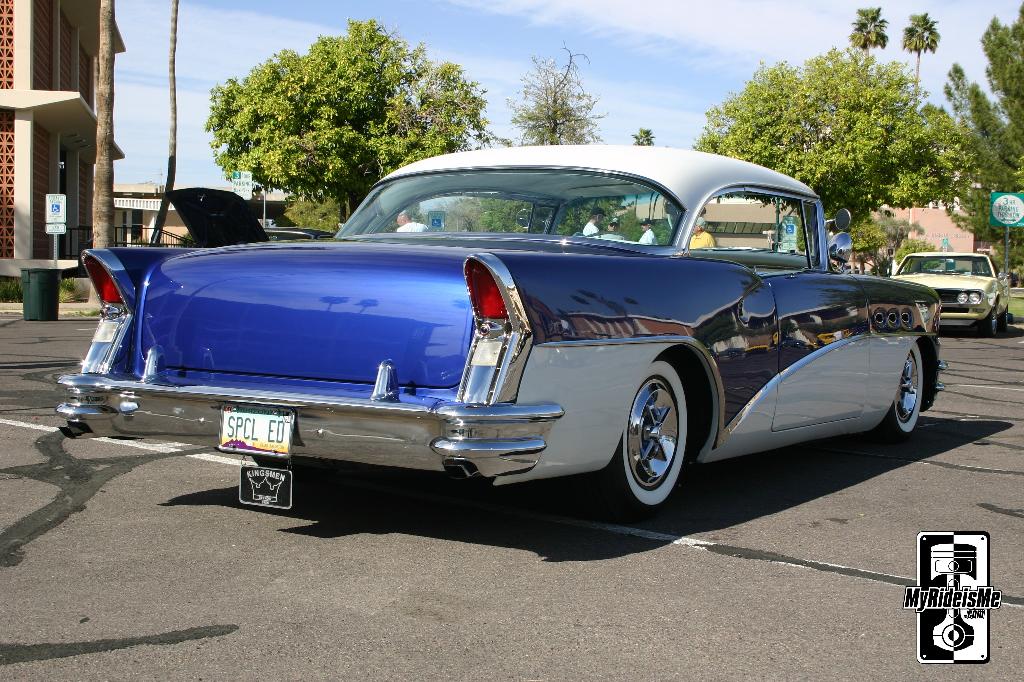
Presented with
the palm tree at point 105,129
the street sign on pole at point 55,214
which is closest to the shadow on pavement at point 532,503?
the street sign on pole at point 55,214

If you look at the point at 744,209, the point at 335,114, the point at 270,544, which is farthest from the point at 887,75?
the point at 270,544

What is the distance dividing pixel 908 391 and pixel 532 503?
11.5 ft

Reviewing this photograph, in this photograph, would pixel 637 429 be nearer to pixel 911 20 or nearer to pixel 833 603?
pixel 833 603

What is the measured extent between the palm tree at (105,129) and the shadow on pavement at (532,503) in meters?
18.7

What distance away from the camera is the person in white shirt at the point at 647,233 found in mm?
5637

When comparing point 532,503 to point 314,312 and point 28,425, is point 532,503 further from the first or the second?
point 28,425

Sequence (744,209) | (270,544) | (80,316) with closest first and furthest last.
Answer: (270,544)
(744,209)
(80,316)

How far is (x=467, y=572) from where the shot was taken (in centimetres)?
446

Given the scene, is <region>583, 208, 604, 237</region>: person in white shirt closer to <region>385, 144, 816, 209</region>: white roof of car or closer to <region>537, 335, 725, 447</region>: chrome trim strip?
<region>385, 144, 816, 209</region>: white roof of car

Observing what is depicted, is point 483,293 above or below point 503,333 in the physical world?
above

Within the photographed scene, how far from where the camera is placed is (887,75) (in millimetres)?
42469

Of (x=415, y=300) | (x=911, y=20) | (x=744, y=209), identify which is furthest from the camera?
(x=911, y=20)

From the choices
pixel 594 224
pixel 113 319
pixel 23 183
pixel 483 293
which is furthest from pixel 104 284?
pixel 23 183

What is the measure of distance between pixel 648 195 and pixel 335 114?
113 ft
